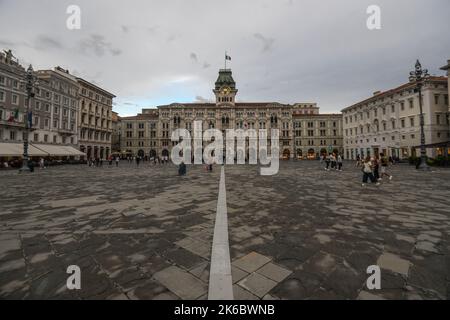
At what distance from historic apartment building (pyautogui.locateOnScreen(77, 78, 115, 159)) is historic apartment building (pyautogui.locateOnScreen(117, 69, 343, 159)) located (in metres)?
13.3

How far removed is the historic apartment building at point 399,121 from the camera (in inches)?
1284

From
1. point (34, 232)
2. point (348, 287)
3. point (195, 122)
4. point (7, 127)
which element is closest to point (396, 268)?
point (348, 287)

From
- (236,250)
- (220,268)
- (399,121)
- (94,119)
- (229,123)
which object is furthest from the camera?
(229,123)

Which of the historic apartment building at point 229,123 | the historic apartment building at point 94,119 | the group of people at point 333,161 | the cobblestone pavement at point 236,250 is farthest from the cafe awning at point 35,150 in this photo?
the group of people at point 333,161

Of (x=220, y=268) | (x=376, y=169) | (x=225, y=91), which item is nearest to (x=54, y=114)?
(x=225, y=91)

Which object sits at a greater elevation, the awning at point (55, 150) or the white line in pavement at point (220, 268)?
the awning at point (55, 150)

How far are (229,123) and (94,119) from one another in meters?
35.4

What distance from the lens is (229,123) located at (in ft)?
205

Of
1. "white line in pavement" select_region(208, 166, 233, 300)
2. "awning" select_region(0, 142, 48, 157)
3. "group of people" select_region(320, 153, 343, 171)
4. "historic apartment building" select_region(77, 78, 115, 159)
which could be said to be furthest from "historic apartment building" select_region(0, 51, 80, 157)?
"group of people" select_region(320, 153, 343, 171)

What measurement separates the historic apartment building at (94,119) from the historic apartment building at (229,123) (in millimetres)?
13305

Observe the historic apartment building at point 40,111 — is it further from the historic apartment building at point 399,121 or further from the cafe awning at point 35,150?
the historic apartment building at point 399,121

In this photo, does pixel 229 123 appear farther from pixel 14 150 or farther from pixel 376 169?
pixel 376 169

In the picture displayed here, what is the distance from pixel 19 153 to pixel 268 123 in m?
55.8

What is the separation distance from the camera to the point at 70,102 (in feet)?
131
